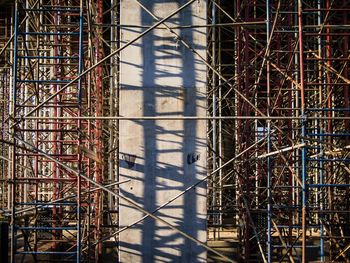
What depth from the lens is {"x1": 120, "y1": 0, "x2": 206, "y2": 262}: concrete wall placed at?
9836 mm

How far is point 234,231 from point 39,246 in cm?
668

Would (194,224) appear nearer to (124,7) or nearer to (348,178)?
(124,7)

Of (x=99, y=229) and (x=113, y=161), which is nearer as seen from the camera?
(x=99, y=229)

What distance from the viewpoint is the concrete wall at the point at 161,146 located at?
9836mm

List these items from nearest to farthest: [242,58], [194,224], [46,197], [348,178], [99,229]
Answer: [194,224]
[99,229]
[348,178]
[242,58]
[46,197]

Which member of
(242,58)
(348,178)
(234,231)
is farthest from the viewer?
(234,231)

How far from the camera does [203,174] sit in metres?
9.88

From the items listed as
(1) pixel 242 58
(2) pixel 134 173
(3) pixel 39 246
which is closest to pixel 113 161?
(3) pixel 39 246

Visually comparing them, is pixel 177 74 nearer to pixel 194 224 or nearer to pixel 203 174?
pixel 203 174

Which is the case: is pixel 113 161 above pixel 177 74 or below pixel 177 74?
below

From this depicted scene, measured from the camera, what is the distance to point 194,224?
32.3 feet

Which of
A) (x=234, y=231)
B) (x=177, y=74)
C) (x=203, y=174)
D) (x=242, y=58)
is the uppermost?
(x=242, y=58)

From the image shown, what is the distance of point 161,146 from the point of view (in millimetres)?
9883

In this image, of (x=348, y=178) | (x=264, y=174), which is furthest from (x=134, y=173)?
(x=348, y=178)
